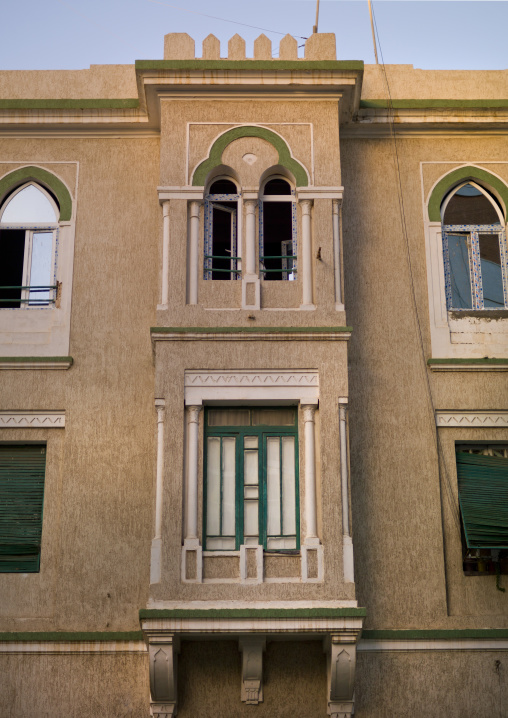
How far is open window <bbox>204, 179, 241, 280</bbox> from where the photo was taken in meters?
14.3

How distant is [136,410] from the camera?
14195 mm

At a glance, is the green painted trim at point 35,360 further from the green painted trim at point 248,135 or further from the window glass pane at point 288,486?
the window glass pane at point 288,486

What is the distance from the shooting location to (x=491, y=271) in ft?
49.4

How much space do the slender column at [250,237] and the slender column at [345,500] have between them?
2.14 meters

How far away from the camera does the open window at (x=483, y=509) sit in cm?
1370

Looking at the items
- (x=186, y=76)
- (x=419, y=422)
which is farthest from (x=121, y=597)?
(x=186, y=76)

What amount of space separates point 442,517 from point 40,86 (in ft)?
26.6

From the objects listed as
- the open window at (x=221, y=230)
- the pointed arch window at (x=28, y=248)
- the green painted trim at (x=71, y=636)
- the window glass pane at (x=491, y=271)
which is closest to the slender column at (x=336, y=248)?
the open window at (x=221, y=230)

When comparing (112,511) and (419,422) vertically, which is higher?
(419,422)

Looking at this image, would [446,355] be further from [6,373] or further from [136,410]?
[6,373]

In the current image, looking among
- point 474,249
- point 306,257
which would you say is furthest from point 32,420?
point 474,249

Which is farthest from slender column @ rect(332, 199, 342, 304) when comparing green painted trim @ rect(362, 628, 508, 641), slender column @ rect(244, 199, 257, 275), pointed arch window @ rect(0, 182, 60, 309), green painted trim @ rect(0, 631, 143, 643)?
green painted trim @ rect(0, 631, 143, 643)

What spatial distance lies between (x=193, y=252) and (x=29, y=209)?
2.64m

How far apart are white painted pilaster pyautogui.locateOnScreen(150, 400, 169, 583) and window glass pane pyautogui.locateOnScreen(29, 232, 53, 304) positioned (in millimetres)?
2534
